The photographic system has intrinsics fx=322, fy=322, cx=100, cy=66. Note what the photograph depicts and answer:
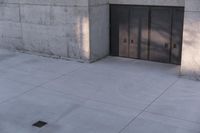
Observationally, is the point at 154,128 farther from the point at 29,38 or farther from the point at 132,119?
the point at 29,38

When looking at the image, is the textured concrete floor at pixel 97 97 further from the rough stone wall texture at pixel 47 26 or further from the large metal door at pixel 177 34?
the rough stone wall texture at pixel 47 26

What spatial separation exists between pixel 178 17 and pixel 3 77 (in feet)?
→ 16.8

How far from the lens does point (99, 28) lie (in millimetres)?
9906

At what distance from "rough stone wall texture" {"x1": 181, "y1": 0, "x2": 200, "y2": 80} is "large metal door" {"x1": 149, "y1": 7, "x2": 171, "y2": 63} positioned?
4.36 feet

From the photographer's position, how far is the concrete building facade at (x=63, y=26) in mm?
9453

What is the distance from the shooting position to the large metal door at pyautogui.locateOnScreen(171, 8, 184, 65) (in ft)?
29.9

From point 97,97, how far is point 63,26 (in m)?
3.51

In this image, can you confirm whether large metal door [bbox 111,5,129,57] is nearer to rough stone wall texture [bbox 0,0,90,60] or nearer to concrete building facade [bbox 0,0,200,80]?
concrete building facade [bbox 0,0,200,80]

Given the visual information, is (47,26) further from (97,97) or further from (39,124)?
(39,124)

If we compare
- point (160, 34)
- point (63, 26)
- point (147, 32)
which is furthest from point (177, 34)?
point (63, 26)

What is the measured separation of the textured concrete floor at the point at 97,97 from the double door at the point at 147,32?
36 centimetres

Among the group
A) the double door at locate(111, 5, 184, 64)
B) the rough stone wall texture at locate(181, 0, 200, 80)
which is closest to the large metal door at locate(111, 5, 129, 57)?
the double door at locate(111, 5, 184, 64)

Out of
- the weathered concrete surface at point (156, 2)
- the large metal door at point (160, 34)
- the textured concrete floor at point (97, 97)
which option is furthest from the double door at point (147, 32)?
Answer: the textured concrete floor at point (97, 97)

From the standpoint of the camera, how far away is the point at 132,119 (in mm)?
6105
